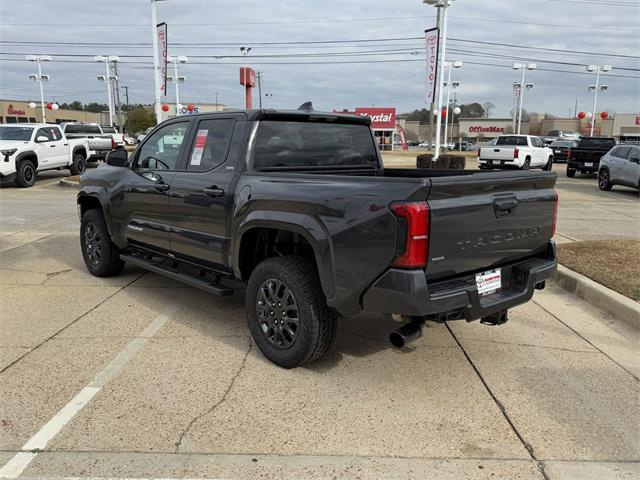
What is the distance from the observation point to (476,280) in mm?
3475

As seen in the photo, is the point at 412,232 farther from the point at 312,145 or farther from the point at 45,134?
the point at 45,134

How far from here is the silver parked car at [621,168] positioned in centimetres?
1600

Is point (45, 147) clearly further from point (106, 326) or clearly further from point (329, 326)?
point (329, 326)

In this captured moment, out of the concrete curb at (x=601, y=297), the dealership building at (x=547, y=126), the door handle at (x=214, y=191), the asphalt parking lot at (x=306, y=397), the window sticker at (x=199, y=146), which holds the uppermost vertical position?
the dealership building at (x=547, y=126)

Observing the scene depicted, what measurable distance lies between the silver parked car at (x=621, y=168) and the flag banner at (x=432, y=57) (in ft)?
23.5

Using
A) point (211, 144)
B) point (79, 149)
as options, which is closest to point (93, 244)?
point (211, 144)

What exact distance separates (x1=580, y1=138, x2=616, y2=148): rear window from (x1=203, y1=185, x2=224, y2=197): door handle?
22111 millimetres

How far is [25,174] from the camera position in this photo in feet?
54.0

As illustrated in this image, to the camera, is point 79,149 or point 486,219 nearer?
point 486,219

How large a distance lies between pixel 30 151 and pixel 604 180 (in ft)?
60.1

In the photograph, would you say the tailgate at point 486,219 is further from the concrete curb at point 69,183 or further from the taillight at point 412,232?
the concrete curb at point 69,183

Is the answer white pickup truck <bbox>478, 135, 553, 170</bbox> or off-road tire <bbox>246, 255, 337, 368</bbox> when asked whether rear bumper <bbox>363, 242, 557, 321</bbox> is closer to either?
off-road tire <bbox>246, 255, 337, 368</bbox>

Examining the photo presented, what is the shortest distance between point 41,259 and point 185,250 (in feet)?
12.0

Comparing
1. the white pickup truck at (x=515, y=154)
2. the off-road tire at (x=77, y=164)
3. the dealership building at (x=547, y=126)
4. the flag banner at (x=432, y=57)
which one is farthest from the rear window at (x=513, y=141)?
the dealership building at (x=547, y=126)
